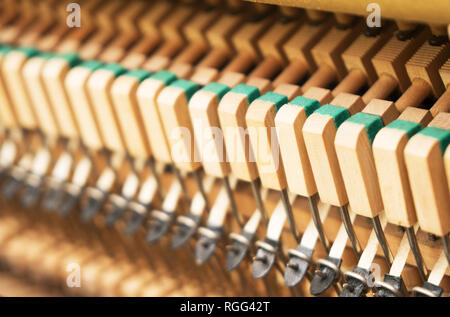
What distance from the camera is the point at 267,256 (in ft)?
4.27

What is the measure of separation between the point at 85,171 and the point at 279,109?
0.75 metres

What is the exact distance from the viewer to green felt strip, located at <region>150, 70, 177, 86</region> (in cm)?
134

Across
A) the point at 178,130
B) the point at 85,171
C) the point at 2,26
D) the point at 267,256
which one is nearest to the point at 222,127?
the point at 178,130

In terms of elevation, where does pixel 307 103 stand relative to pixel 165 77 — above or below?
below

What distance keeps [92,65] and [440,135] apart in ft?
2.77

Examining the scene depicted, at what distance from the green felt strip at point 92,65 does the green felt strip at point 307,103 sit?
1.80 ft

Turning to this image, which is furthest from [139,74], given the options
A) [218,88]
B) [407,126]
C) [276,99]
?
[407,126]

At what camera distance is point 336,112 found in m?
1.08

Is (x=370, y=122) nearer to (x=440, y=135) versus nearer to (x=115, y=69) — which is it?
(x=440, y=135)

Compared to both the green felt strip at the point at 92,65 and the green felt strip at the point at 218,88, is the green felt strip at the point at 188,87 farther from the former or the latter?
the green felt strip at the point at 92,65

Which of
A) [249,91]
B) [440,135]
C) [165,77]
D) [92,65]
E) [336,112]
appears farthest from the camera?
[92,65]

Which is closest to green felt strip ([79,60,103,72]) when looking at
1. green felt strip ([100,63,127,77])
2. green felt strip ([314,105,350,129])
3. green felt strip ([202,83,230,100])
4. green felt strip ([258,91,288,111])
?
green felt strip ([100,63,127,77])

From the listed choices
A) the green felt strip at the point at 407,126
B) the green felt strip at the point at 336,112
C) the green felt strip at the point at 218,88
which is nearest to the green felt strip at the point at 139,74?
the green felt strip at the point at 218,88
